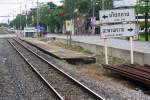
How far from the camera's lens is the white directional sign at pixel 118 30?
73.9ft

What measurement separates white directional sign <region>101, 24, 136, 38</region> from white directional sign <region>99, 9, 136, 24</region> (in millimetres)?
302

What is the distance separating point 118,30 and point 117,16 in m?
0.71

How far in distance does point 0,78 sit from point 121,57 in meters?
10.1

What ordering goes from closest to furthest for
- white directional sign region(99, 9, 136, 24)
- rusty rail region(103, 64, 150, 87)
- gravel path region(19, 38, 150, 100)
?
gravel path region(19, 38, 150, 100)
rusty rail region(103, 64, 150, 87)
white directional sign region(99, 9, 136, 24)

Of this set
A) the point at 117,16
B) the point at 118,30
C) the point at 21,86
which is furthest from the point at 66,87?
the point at 117,16

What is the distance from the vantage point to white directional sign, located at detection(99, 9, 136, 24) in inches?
879

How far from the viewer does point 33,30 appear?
105438mm

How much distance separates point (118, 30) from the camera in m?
22.7

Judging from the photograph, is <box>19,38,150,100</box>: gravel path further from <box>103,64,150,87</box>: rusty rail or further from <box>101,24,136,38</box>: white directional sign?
<box>101,24,136,38</box>: white directional sign

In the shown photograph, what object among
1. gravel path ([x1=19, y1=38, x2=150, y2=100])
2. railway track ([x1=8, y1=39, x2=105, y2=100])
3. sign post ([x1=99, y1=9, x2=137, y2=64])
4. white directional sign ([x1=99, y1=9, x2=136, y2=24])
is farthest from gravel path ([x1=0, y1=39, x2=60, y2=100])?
white directional sign ([x1=99, y1=9, x2=136, y2=24])

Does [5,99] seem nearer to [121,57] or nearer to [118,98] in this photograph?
[118,98]

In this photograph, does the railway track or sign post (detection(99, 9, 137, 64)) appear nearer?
the railway track

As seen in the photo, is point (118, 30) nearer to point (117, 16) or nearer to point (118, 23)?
point (118, 23)

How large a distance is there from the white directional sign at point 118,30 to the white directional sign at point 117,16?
11.9 inches
